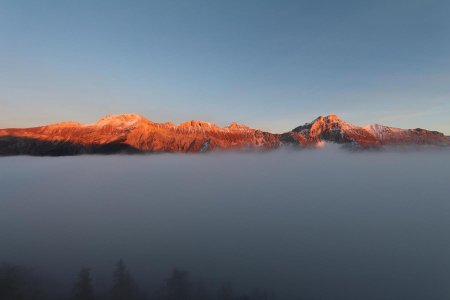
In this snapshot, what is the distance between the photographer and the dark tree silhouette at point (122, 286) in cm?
7340

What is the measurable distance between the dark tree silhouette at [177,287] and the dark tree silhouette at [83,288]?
2048 centimetres

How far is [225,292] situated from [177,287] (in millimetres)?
14971

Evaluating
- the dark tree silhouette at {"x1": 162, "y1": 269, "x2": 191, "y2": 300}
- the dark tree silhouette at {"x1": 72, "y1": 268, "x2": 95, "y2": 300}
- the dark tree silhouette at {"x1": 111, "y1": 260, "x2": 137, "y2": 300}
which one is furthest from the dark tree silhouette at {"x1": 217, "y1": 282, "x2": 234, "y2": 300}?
the dark tree silhouette at {"x1": 72, "y1": 268, "x2": 95, "y2": 300}

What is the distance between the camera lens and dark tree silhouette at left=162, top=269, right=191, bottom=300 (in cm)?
7569

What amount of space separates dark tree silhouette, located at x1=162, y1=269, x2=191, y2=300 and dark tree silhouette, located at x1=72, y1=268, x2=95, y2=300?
2048 cm

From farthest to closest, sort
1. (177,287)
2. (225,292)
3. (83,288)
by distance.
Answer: (177,287) < (225,292) < (83,288)

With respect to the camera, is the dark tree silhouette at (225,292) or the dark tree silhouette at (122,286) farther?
the dark tree silhouette at (225,292)

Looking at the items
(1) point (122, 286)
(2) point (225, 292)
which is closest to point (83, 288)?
(1) point (122, 286)

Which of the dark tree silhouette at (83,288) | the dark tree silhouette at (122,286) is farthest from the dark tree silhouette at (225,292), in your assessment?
the dark tree silhouette at (83,288)

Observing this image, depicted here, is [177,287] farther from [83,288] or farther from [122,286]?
[83,288]

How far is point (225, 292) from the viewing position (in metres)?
79.0

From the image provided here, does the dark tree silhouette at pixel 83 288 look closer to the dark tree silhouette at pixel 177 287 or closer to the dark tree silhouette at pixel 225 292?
the dark tree silhouette at pixel 177 287

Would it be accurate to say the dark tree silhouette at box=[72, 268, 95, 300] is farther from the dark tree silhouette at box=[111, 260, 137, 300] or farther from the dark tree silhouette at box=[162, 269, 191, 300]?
the dark tree silhouette at box=[162, 269, 191, 300]

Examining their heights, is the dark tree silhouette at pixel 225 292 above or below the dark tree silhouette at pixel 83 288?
below
